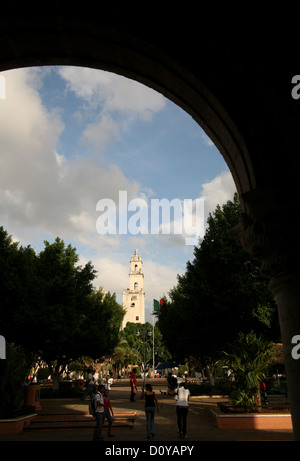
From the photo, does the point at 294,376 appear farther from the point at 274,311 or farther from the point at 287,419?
the point at 274,311

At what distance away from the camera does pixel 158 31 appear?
5.32 meters

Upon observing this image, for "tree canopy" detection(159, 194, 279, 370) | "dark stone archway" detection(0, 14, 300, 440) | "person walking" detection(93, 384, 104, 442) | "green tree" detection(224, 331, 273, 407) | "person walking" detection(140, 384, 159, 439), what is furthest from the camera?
"tree canopy" detection(159, 194, 279, 370)

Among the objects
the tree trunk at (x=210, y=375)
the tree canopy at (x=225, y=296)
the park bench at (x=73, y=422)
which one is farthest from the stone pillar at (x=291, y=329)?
the tree trunk at (x=210, y=375)

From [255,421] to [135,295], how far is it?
107 metres

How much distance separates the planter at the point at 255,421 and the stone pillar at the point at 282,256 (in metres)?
8.50

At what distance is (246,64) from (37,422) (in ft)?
45.3

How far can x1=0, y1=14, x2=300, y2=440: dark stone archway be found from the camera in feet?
15.3

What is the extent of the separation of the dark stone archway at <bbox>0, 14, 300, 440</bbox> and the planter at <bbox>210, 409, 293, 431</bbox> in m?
8.85

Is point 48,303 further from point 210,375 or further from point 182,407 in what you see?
point 182,407

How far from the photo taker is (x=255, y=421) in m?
11.6

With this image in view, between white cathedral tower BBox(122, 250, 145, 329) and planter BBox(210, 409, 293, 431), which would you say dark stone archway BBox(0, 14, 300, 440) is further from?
white cathedral tower BBox(122, 250, 145, 329)

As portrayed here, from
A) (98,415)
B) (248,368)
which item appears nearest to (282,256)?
(98,415)

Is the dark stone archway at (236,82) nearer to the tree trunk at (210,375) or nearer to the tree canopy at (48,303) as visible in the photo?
the tree canopy at (48,303)

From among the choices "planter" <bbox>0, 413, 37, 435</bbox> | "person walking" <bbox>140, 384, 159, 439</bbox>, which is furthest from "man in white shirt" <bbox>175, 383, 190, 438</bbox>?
"planter" <bbox>0, 413, 37, 435</bbox>
